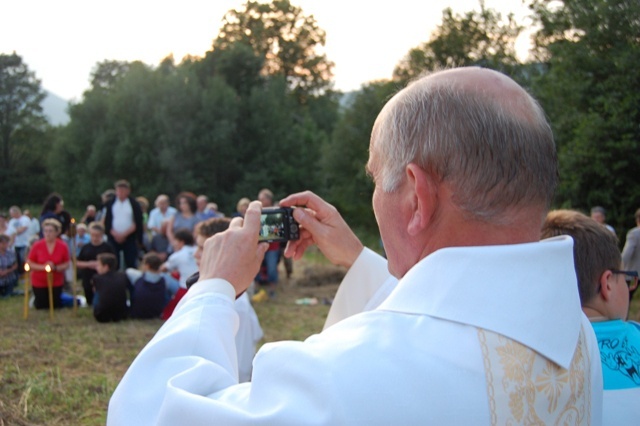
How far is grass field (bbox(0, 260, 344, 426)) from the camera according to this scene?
5066 mm

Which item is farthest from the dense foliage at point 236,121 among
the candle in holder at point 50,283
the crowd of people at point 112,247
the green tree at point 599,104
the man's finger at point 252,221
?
the man's finger at point 252,221

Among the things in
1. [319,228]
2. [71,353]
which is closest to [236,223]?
[319,228]

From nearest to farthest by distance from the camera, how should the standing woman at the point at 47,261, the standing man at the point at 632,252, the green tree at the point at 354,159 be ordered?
the standing man at the point at 632,252
the standing woman at the point at 47,261
the green tree at the point at 354,159

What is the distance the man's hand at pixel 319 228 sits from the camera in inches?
89.3

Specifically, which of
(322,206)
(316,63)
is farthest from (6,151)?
(322,206)

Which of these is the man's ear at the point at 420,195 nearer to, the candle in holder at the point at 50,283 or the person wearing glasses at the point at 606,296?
the person wearing glasses at the point at 606,296

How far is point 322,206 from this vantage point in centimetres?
229

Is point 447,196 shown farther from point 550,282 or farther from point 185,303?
point 185,303

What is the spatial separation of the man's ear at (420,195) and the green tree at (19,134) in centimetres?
3838

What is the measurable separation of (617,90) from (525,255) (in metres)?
Result: 13.8

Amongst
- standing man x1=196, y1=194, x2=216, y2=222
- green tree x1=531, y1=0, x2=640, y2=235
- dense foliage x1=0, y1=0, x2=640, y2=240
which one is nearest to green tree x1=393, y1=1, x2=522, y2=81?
dense foliage x1=0, y1=0, x2=640, y2=240

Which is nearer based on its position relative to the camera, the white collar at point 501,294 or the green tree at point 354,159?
the white collar at point 501,294

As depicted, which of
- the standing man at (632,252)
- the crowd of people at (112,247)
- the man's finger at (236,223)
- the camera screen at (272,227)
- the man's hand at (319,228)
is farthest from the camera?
the crowd of people at (112,247)

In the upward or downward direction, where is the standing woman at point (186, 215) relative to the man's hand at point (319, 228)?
downward
